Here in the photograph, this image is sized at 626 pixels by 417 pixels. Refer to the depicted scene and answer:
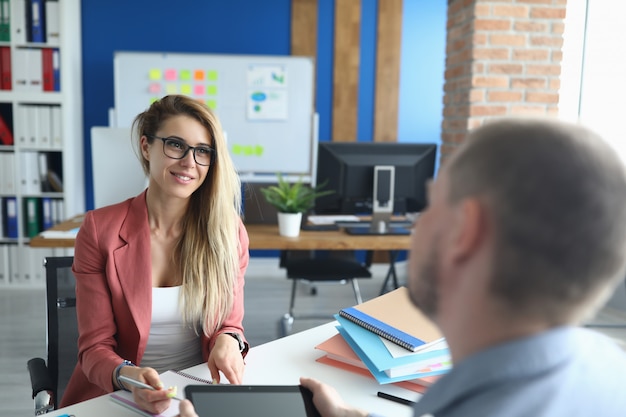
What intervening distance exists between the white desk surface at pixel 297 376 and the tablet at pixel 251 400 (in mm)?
126

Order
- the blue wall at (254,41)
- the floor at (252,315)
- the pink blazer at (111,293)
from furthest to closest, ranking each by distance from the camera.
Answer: the blue wall at (254,41), the floor at (252,315), the pink blazer at (111,293)

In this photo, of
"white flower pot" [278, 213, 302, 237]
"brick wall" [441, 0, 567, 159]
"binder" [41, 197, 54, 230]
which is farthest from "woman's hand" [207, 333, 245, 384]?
"binder" [41, 197, 54, 230]

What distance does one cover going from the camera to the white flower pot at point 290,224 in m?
2.64

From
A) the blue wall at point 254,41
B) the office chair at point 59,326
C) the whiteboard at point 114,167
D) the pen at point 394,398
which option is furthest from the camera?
the blue wall at point 254,41

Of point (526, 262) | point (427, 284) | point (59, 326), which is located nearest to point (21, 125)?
point (59, 326)

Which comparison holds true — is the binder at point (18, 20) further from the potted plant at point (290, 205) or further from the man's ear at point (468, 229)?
the man's ear at point (468, 229)

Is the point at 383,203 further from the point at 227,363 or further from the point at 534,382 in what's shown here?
the point at 534,382

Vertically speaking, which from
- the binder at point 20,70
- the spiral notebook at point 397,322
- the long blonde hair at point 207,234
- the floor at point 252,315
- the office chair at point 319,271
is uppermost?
the binder at point 20,70

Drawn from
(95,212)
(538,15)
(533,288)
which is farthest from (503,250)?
(538,15)

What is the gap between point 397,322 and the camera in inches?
48.9

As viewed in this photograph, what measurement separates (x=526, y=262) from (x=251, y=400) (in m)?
0.66

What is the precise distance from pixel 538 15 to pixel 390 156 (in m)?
1.25

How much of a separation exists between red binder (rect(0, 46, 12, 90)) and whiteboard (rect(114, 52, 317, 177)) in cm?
75

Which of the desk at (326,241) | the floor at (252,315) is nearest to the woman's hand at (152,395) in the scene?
the desk at (326,241)
